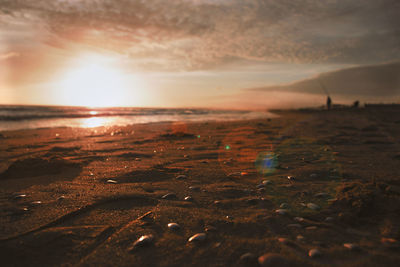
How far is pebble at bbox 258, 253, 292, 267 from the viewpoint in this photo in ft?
4.73

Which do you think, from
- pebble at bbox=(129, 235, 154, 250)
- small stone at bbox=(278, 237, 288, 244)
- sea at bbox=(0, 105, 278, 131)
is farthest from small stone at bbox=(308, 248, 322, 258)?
sea at bbox=(0, 105, 278, 131)

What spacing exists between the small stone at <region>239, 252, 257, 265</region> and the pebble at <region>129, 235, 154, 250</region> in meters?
0.69

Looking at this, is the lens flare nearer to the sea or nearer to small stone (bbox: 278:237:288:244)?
small stone (bbox: 278:237:288:244)

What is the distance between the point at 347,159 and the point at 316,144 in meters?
1.53

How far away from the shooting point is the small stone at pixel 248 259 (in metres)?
1.49

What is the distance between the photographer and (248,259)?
4.93 ft

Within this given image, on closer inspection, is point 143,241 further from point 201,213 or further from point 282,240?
point 282,240

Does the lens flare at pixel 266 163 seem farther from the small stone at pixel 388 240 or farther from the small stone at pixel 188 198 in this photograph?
the small stone at pixel 388 240

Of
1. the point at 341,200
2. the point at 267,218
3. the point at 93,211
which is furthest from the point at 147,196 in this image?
the point at 341,200

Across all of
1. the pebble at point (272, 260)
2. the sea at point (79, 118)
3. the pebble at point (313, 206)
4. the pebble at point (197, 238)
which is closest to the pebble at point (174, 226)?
the pebble at point (197, 238)

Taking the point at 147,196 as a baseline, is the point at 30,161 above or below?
above

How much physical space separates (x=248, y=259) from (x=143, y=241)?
77 cm

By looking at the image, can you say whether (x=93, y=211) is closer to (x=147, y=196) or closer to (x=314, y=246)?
(x=147, y=196)

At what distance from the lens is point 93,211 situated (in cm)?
222
